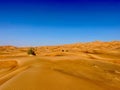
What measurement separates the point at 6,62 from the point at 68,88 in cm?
974

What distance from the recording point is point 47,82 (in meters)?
7.28

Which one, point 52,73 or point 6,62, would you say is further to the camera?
point 6,62

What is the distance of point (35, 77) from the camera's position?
25.6 ft

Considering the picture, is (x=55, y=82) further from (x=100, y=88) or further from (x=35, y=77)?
(x=100, y=88)

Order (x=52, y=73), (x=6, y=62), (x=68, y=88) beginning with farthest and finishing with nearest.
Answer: (x=6, y=62) → (x=52, y=73) → (x=68, y=88)

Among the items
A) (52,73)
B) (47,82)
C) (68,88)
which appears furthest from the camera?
(52,73)

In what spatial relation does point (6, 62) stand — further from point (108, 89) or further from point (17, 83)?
point (108, 89)

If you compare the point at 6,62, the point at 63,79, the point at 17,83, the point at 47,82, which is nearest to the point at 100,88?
the point at 63,79

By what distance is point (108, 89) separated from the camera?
743cm

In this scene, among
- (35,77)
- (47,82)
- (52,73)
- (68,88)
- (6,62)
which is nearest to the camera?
(68,88)

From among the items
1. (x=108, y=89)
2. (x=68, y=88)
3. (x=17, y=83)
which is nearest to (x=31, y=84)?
(x=17, y=83)

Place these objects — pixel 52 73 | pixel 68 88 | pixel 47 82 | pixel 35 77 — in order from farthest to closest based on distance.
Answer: pixel 52 73 < pixel 35 77 < pixel 47 82 < pixel 68 88

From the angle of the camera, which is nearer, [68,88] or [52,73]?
[68,88]

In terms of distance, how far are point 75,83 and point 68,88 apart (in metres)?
0.65
